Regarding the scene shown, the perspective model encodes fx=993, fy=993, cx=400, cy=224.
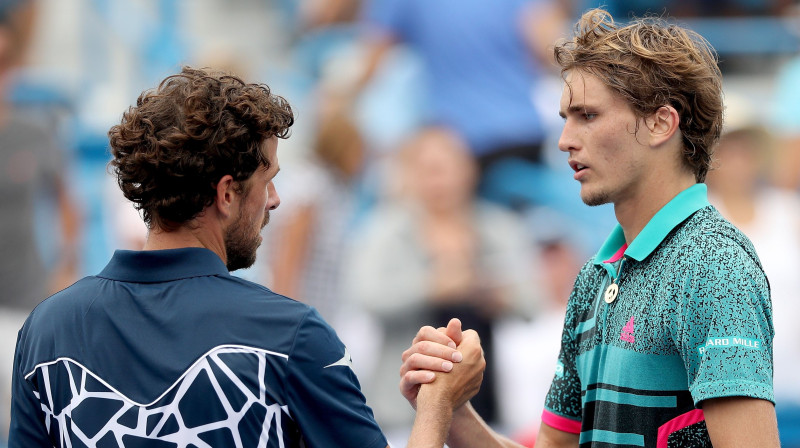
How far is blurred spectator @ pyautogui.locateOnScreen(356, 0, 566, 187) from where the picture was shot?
20.8 feet

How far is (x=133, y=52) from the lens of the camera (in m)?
8.04

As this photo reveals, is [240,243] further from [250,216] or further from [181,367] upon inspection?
[181,367]

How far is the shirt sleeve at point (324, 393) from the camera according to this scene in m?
1.84

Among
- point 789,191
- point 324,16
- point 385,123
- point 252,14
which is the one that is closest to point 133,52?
point 252,14

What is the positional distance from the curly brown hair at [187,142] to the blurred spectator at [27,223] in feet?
16.0

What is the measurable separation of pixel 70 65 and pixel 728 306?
7.05m

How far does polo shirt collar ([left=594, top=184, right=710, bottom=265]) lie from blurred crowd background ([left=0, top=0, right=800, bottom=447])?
3.37 meters

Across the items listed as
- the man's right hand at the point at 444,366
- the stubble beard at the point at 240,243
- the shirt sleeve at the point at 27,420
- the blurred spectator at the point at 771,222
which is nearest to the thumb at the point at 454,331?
the man's right hand at the point at 444,366

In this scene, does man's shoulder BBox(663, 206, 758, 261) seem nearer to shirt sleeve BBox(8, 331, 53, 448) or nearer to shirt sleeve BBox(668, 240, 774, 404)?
shirt sleeve BBox(668, 240, 774, 404)

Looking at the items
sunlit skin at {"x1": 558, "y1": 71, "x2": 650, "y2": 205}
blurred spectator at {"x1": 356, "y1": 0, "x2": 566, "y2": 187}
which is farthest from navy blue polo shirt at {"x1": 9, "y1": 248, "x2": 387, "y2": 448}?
blurred spectator at {"x1": 356, "y1": 0, "x2": 566, "y2": 187}

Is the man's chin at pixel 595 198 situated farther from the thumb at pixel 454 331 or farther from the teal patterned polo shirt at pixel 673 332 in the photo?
the thumb at pixel 454 331

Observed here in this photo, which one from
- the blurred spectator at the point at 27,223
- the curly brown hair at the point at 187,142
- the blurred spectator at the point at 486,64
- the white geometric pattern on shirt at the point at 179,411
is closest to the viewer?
the white geometric pattern on shirt at the point at 179,411

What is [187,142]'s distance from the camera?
1872 mm

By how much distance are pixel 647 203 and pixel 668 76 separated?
0.89 ft
